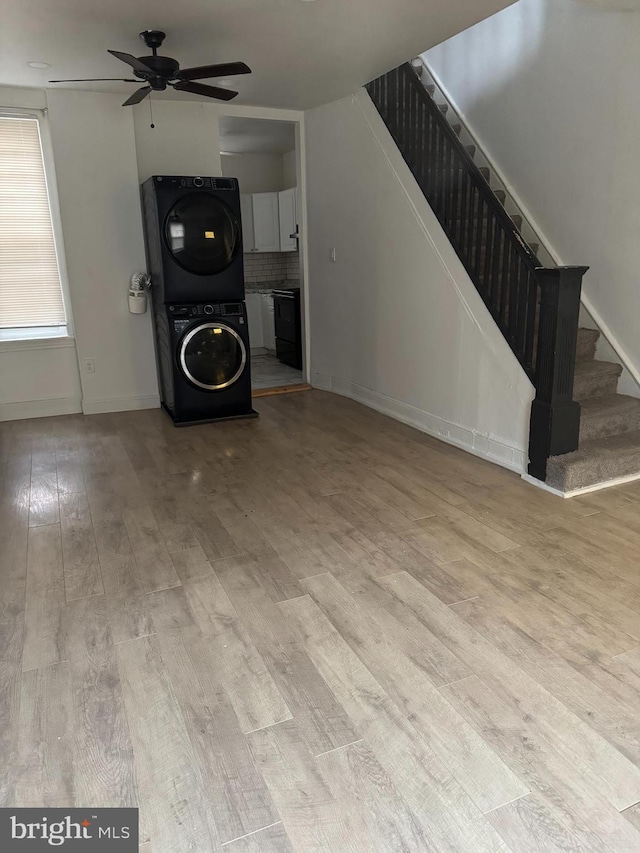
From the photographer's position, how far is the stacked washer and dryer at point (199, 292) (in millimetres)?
4359

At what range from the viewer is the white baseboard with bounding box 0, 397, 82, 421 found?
4.93m

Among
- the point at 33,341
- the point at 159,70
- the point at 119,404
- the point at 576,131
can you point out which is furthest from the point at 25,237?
the point at 576,131

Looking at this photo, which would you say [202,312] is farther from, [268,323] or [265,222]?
[265,222]

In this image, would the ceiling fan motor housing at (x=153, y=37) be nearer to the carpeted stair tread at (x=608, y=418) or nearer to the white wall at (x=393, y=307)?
the white wall at (x=393, y=307)

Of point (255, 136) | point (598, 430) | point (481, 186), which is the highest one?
point (255, 136)

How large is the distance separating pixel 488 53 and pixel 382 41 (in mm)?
1621

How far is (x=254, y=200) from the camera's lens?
7.73m

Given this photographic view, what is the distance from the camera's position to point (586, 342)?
4105 mm

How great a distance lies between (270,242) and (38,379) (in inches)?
153

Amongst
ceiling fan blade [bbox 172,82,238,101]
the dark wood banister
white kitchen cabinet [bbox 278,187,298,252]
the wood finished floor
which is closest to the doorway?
white kitchen cabinet [bbox 278,187,298,252]

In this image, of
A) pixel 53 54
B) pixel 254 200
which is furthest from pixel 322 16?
pixel 254 200

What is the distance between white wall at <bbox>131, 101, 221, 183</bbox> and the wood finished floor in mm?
2831

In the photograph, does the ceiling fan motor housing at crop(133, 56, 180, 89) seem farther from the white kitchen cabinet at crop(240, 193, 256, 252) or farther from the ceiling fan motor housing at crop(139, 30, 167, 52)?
Result: the white kitchen cabinet at crop(240, 193, 256, 252)

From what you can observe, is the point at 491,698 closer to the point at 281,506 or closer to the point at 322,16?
A: the point at 281,506
